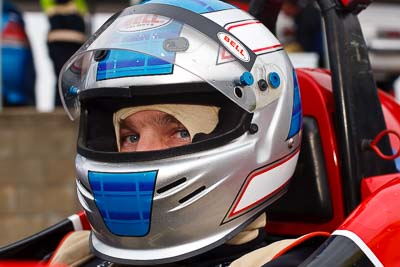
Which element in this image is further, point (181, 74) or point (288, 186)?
point (288, 186)

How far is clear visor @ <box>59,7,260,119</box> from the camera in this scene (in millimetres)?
1752

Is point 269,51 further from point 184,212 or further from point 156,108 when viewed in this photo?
point 184,212

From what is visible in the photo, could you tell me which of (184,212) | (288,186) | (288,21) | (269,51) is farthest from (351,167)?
(288,21)

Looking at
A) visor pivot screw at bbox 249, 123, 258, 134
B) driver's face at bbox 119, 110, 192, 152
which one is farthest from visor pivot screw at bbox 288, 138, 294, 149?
driver's face at bbox 119, 110, 192, 152

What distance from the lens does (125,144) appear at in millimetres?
1931

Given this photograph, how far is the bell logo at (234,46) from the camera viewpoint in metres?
1.79

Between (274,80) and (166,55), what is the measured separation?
261mm

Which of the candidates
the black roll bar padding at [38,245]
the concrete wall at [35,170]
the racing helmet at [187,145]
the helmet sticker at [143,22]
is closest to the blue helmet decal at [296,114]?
the racing helmet at [187,145]

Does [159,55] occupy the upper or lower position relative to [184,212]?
upper

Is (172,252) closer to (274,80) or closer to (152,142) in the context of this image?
(152,142)

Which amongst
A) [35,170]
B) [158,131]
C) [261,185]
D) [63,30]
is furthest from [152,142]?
[63,30]

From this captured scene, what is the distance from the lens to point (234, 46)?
1.81 meters

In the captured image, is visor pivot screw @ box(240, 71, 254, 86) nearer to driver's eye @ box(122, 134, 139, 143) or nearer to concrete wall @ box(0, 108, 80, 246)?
driver's eye @ box(122, 134, 139, 143)

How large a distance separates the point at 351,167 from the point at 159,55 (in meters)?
0.57
